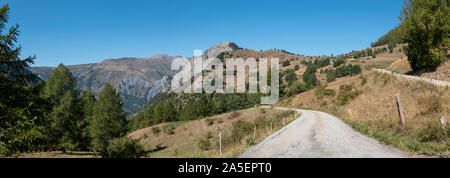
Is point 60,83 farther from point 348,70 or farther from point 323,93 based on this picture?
point 348,70

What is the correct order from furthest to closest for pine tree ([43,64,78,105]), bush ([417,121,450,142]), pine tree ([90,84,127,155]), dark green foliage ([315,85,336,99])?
dark green foliage ([315,85,336,99])
pine tree ([43,64,78,105])
pine tree ([90,84,127,155])
bush ([417,121,450,142])

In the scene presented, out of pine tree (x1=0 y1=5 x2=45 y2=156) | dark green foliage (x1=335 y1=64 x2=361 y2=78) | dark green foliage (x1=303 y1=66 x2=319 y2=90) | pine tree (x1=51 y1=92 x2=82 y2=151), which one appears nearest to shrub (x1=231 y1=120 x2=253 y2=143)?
pine tree (x1=0 y1=5 x2=45 y2=156)

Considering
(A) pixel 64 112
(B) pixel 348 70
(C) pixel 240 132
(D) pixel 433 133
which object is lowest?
(C) pixel 240 132

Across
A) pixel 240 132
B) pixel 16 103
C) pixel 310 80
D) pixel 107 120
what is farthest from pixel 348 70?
pixel 16 103

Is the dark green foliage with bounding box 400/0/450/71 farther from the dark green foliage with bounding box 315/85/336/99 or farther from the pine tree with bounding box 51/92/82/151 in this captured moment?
the pine tree with bounding box 51/92/82/151

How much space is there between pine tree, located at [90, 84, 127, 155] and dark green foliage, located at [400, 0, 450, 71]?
158ft

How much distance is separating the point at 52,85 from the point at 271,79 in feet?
219

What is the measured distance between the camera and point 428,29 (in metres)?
33.1

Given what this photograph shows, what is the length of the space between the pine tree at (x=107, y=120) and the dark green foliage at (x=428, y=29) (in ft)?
158

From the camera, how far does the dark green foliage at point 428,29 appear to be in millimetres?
31556

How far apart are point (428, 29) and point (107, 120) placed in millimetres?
50714

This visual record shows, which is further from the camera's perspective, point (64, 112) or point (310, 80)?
point (310, 80)

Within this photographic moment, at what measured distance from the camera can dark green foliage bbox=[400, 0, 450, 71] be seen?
104ft
